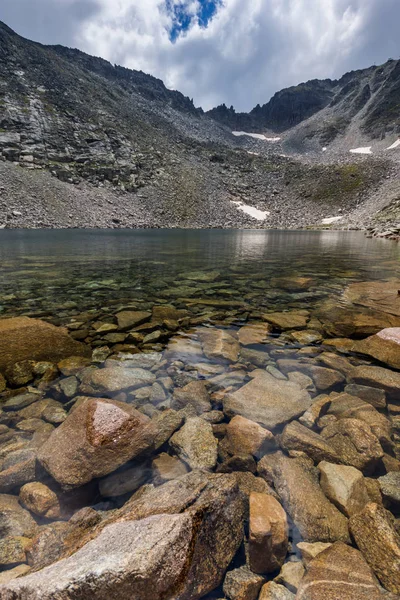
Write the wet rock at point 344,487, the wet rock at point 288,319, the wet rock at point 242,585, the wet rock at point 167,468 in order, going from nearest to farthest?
1. the wet rock at point 242,585
2. the wet rock at point 344,487
3. the wet rock at point 167,468
4. the wet rock at point 288,319

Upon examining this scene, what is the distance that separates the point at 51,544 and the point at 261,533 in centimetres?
196

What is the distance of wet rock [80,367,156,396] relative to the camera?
5.21 meters

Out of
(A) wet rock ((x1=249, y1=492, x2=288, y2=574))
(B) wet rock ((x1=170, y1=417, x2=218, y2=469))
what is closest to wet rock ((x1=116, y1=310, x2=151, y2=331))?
(B) wet rock ((x1=170, y1=417, x2=218, y2=469))

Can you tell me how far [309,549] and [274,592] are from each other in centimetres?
54

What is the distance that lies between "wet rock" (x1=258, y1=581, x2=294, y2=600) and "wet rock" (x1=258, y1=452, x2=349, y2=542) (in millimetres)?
542

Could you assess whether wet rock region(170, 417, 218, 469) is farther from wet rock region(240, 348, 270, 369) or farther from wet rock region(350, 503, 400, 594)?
wet rock region(240, 348, 270, 369)

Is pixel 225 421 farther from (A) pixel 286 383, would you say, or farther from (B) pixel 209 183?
(B) pixel 209 183

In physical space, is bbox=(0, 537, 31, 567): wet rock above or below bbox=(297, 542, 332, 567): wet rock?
below

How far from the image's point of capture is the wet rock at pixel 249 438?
3.80 m

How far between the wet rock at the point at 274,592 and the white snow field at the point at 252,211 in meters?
100

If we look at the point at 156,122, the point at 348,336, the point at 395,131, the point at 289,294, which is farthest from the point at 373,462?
the point at 395,131

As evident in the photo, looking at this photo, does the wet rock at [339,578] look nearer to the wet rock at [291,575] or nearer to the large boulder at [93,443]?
the wet rock at [291,575]

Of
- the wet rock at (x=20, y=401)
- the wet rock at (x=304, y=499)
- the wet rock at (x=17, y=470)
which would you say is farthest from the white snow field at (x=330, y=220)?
the wet rock at (x=17, y=470)

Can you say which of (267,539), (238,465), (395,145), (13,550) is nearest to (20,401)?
(13,550)
